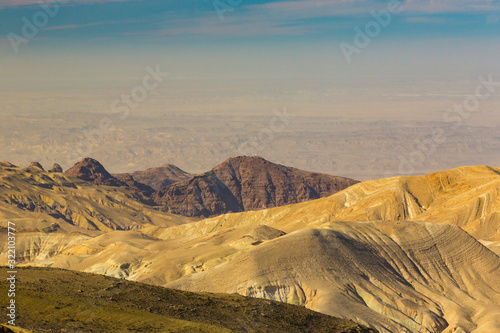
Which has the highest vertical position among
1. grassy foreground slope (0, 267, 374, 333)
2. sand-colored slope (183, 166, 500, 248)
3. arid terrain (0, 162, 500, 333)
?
sand-colored slope (183, 166, 500, 248)

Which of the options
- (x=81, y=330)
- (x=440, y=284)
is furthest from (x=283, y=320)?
(x=440, y=284)

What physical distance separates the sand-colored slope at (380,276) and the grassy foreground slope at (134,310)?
2329cm

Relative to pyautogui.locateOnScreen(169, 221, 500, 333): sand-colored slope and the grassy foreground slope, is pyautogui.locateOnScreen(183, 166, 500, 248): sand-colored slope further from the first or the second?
the grassy foreground slope

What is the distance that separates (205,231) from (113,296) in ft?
405

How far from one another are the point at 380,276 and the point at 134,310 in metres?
53.4

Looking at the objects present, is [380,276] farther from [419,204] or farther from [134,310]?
[419,204]

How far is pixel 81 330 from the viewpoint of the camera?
123 feet

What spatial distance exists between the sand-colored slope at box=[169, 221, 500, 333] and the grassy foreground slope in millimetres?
23293

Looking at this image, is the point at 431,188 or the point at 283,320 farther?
the point at 431,188

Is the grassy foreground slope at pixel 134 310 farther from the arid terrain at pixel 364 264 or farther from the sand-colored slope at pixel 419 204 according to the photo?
the sand-colored slope at pixel 419 204

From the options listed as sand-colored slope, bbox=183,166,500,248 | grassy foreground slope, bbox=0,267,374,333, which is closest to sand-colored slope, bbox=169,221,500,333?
grassy foreground slope, bbox=0,267,374,333

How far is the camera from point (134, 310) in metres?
43.3

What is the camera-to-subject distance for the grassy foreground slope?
Answer: 39000 millimetres

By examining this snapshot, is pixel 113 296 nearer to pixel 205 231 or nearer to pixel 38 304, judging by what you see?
pixel 38 304
